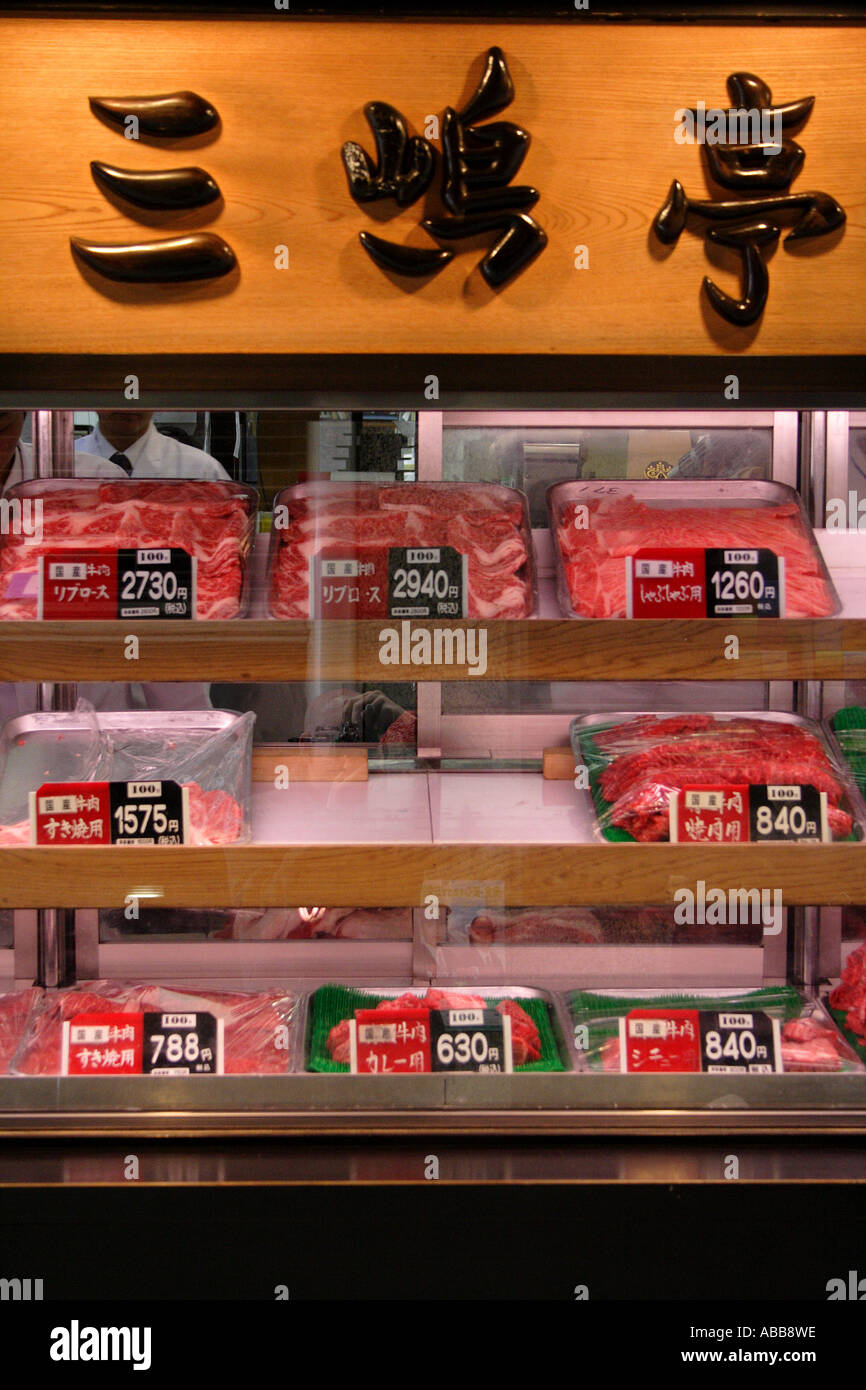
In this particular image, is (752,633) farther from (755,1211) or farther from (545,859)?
(755,1211)

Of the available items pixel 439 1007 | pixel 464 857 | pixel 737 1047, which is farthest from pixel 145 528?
pixel 737 1047

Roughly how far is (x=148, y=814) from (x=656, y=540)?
112cm

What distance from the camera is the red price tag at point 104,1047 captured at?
1.79 m

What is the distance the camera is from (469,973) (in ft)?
6.97

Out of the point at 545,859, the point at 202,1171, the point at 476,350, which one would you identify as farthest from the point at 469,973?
the point at 476,350

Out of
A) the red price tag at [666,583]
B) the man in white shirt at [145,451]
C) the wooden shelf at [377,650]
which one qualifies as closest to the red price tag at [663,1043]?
the wooden shelf at [377,650]

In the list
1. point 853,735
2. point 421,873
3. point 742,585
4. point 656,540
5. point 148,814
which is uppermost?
point 656,540

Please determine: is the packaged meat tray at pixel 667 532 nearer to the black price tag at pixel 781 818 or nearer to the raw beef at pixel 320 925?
the black price tag at pixel 781 818

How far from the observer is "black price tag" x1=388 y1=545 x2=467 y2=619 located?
5.86 feet

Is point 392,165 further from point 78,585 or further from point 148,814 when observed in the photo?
point 148,814

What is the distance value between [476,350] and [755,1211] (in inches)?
61.1

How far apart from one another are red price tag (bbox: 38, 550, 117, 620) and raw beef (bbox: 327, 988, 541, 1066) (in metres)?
0.92

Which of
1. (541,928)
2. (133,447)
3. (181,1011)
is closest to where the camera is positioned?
(181,1011)

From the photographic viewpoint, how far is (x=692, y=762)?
1.98 meters
